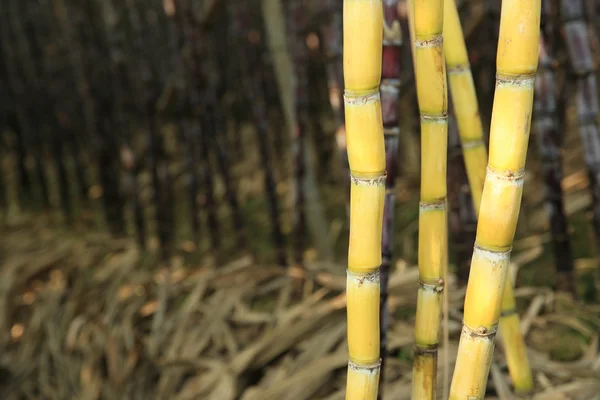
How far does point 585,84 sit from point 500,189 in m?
0.54

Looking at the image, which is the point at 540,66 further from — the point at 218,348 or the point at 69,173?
the point at 69,173

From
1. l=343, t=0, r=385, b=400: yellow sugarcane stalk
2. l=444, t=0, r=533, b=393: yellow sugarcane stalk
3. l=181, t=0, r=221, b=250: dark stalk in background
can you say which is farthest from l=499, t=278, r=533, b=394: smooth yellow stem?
l=181, t=0, r=221, b=250: dark stalk in background

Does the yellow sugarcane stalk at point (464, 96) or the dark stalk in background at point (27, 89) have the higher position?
the yellow sugarcane stalk at point (464, 96)

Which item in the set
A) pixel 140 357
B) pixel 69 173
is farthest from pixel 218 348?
pixel 69 173

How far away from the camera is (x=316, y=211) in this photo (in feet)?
5.13

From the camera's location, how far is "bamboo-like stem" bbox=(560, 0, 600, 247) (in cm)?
Answer: 97

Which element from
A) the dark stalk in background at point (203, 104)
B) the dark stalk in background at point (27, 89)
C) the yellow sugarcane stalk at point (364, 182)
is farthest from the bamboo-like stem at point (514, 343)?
the dark stalk in background at point (27, 89)

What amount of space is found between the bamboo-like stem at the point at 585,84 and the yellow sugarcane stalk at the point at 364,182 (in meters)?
0.53

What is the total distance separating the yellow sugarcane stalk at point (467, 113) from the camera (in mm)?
699

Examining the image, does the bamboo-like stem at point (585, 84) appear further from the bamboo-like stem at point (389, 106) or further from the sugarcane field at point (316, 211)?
the bamboo-like stem at point (389, 106)

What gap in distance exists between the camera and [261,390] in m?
1.14

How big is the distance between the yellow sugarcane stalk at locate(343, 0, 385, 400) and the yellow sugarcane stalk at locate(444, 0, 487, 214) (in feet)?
0.54

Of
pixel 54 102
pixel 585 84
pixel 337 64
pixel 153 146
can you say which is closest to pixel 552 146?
pixel 585 84

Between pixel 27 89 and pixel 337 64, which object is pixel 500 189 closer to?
pixel 337 64
